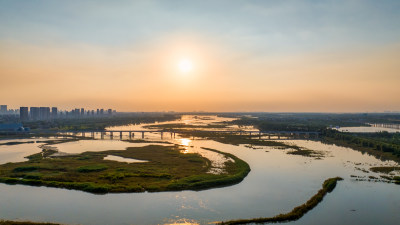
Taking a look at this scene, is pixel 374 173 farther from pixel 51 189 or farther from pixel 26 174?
pixel 26 174

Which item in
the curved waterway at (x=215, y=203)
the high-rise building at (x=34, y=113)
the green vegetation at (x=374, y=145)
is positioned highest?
the high-rise building at (x=34, y=113)

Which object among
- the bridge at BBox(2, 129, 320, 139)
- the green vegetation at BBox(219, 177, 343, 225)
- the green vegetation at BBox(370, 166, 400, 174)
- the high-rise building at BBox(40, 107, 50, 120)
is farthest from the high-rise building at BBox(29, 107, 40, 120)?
the green vegetation at BBox(219, 177, 343, 225)

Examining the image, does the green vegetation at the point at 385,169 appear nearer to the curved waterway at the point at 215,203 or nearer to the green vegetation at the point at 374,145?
the curved waterway at the point at 215,203

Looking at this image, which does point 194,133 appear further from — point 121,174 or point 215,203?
point 215,203

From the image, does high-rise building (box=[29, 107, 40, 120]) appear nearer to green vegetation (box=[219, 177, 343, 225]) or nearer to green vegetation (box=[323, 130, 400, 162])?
green vegetation (box=[323, 130, 400, 162])

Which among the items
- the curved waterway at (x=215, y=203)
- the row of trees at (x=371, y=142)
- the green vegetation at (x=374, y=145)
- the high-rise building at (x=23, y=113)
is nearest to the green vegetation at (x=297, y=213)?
the curved waterway at (x=215, y=203)
